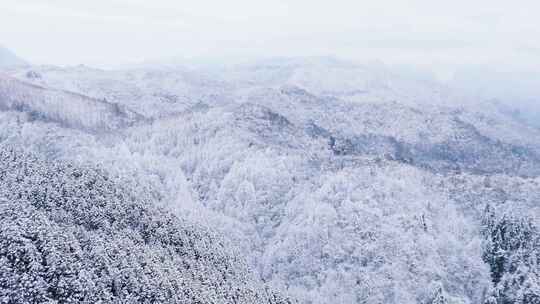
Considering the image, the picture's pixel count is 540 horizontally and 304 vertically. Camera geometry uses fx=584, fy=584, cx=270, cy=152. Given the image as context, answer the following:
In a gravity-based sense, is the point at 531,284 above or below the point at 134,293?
below

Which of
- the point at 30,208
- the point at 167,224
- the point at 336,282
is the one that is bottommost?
the point at 336,282

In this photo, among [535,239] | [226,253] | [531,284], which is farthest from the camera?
[535,239]

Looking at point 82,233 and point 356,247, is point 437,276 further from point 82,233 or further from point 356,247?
point 82,233

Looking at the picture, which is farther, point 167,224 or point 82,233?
point 167,224

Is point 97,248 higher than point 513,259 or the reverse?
higher

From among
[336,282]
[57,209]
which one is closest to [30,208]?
[57,209]

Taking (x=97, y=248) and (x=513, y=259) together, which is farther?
(x=513, y=259)

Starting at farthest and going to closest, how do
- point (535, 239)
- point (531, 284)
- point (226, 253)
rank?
point (535, 239) < point (226, 253) < point (531, 284)

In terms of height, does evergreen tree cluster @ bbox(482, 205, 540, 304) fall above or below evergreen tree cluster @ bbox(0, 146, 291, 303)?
below

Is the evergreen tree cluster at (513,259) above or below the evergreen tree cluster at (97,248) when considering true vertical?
below

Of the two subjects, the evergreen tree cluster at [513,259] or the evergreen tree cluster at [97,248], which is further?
the evergreen tree cluster at [513,259]

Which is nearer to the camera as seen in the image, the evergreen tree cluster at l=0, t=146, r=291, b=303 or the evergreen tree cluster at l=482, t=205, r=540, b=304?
the evergreen tree cluster at l=0, t=146, r=291, b=303
